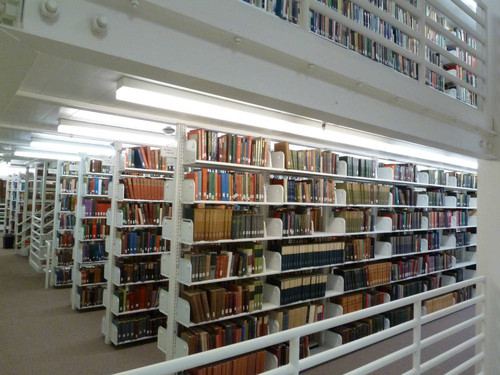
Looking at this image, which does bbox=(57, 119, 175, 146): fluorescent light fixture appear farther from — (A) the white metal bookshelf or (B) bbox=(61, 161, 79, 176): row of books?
(A) the white metal bookshelf

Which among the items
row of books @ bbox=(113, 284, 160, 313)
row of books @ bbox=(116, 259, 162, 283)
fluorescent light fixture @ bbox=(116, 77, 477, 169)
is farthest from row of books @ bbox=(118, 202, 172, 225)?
fluorescent light fixture @ bbox=(116, 77, 477, 169)

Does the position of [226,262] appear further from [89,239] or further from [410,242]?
[410,242]

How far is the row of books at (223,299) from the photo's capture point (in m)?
3.02

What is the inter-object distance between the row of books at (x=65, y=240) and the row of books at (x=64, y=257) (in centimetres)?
12

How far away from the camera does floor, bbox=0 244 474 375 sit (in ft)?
11.2

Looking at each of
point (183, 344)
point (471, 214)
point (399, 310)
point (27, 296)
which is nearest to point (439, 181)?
point (471, 214)

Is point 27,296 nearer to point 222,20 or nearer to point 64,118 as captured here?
point 64,118

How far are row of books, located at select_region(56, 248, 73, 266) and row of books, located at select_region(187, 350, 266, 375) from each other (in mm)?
4478

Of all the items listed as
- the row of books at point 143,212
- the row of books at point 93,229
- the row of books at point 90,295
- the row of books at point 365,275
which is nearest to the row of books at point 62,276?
the row of books at point 93,229

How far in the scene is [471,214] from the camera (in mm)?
6570

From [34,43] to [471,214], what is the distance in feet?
24.2

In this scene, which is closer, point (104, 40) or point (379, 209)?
point (104, 40)

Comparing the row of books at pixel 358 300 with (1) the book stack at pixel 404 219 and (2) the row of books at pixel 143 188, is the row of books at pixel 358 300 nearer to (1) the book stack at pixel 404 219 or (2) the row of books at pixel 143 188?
(1) the book stack at pixel 404 219

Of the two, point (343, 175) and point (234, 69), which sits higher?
point (234, 69)
